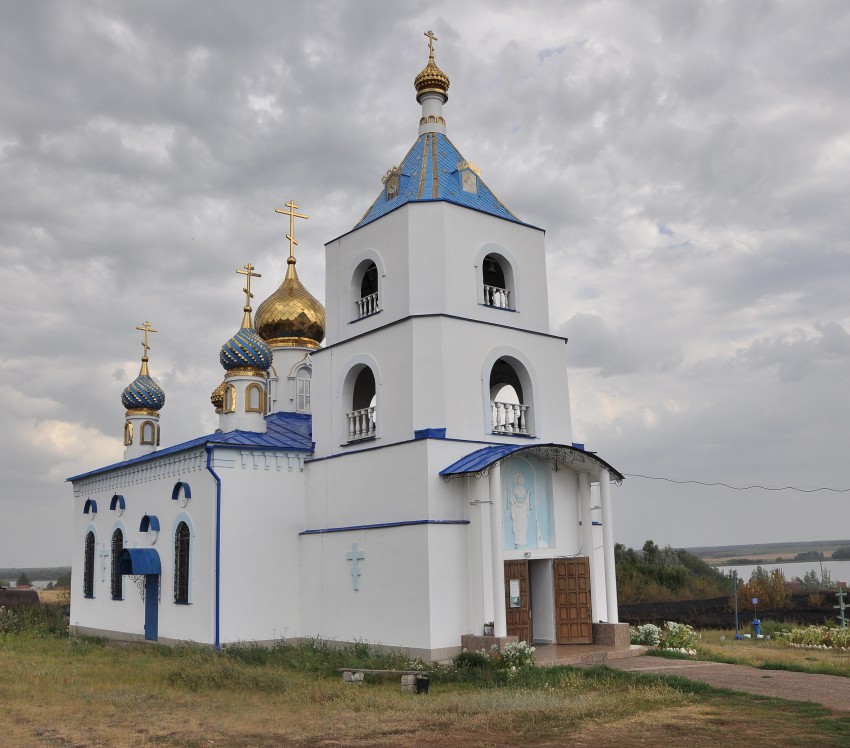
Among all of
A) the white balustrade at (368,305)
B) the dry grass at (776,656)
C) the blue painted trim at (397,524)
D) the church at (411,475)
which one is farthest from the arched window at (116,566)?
the dry grass at (776,656)

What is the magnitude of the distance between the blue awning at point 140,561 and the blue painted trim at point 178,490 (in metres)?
1.34

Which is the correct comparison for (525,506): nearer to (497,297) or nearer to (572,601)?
(572,601)

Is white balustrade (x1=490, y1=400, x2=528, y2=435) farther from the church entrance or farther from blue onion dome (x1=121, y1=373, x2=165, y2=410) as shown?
blue onion dome (x1=121, y1=373, x2=165, y2=410)

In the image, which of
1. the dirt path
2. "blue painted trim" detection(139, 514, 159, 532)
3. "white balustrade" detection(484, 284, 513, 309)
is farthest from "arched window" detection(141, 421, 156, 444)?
the dirt path

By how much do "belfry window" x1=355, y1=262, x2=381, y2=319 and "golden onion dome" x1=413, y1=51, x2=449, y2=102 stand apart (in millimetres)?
3925

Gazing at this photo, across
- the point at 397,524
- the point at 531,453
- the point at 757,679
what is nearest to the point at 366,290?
the point at 531,453

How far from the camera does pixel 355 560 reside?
1569 centimetres

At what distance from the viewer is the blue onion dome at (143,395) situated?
79.1 feet

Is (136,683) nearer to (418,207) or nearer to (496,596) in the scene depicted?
(496,596)

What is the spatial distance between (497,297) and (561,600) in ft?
18.2

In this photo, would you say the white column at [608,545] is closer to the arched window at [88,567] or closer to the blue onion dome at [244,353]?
the blue onion dome at [244,353]

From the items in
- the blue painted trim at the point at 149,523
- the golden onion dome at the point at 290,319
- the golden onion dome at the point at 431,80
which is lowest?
the blue painted trim at the point at 149,523

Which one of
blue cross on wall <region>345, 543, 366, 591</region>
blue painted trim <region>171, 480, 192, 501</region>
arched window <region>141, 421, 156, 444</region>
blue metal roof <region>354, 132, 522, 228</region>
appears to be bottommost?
blue cross on wall <region>345, 543, 366, 591</region>

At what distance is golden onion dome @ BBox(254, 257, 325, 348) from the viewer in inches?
877
